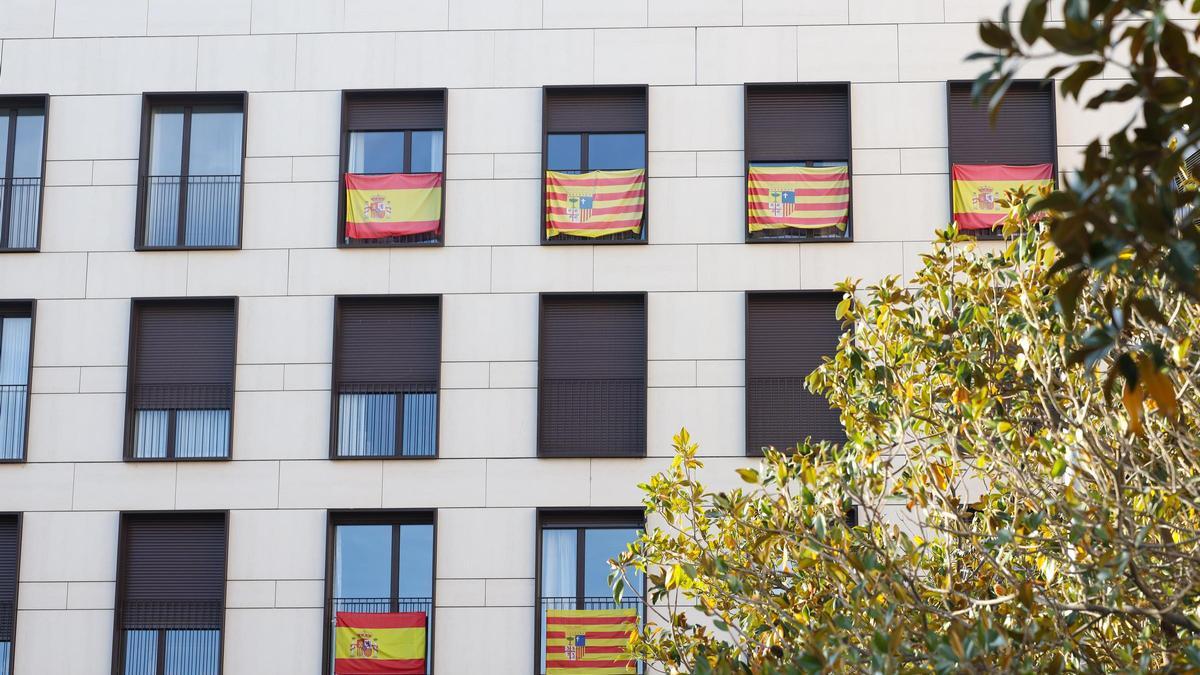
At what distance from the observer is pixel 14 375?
2022 centimetres

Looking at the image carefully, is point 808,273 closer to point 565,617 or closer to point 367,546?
point 565,617

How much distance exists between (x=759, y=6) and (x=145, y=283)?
28.5 ft

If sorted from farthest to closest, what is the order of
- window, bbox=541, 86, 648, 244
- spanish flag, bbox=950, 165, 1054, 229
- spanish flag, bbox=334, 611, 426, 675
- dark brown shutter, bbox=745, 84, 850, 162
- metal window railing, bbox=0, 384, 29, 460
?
dark brown shutter, bbox=745, 84, 850, 162 < window, bbox=541, 86, 648, 244 < spanish flag, bbox=950, 165, 1054, 229 < metal window railing, bbox=0, 384, 29, 460 < spanish flag, bbox=334, 611, 426, 675

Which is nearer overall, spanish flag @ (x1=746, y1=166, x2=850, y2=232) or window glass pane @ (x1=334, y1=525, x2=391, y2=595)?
window glass pane @ (x1=334, y1=525, x2=391, y2=595)

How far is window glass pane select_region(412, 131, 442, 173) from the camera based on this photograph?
67.7 feet

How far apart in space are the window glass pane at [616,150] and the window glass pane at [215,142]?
4639 mm

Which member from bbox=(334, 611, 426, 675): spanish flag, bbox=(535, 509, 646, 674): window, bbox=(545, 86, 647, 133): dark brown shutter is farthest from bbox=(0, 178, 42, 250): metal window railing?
bbox=(535, 509, 646, 674): window

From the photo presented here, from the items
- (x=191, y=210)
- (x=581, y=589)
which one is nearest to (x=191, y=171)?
(x=191, y=210)

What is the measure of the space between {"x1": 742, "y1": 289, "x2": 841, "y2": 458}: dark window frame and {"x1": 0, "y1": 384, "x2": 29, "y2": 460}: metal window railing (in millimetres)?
9024

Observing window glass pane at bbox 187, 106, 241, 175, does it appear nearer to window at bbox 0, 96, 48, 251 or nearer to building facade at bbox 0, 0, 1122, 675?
building facade at bbox 0, 0, 1122, 675

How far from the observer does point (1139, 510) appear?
8516 mm

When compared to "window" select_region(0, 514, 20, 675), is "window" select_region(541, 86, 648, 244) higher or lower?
higher

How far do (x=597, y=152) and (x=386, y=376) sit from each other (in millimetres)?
3995

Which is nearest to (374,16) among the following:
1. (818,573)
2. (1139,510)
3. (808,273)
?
(808,273)
